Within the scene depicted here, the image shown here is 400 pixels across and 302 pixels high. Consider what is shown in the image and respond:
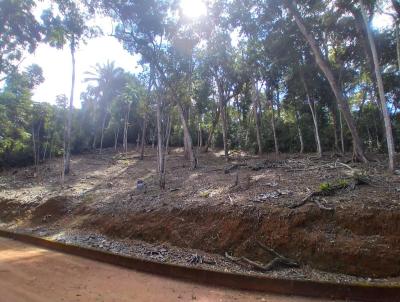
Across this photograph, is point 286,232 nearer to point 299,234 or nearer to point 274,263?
point 299,234

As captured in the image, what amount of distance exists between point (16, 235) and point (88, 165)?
1262 cm

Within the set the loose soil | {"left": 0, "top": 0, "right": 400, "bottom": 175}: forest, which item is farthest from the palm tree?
the loose soil

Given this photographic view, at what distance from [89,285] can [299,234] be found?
420 centimetres

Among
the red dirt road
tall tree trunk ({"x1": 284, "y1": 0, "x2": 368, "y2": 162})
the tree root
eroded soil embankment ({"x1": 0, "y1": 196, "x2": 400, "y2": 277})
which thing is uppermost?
tall tree trunk ({"x1": 284, "y1": 0, "x2": 368, "y2": 162})

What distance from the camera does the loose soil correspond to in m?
6.69

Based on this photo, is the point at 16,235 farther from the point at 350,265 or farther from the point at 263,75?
the point at 263,75

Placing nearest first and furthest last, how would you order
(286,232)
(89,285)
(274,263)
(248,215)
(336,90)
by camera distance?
(89,285) < (274,263) < (286,232) < (248,215) < (336,90)

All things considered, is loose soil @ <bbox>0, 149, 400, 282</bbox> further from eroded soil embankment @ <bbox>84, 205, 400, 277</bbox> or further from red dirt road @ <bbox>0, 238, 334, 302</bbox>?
red dirt road @ <bbox>0, 238, 334, 302</bbox>

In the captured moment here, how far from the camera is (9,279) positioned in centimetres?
679

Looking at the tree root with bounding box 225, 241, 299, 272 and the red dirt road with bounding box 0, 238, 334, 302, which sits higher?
the tree root with bounding box 225, 241, 299, 272

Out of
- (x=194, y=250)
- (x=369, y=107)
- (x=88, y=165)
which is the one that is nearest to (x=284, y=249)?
(x=194, y=250)

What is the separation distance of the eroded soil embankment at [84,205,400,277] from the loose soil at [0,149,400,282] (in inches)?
0.7

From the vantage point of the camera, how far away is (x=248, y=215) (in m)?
8.22

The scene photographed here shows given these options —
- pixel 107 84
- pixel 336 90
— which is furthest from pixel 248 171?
pixel 107 84
